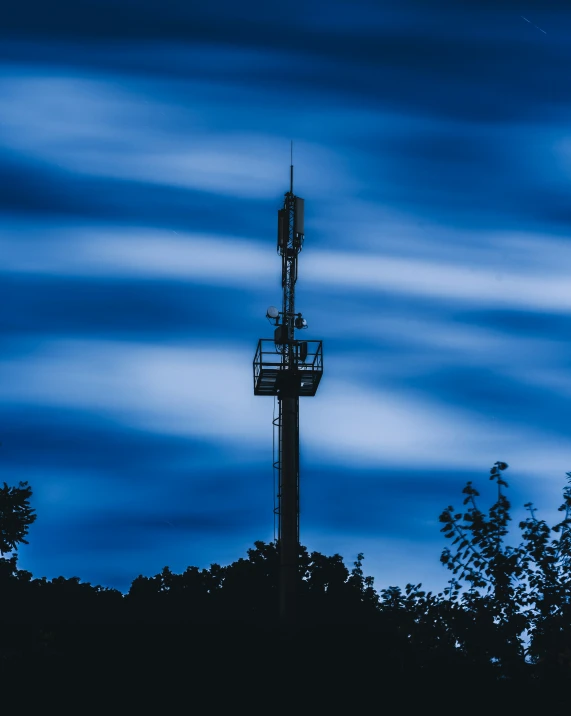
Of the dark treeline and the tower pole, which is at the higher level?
the tower pole

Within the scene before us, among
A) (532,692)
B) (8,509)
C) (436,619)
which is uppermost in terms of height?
(8,509)

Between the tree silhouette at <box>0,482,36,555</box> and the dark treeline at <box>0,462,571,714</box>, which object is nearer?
the dark treeline at <box>0,462,571,714</box>

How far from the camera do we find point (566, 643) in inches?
848

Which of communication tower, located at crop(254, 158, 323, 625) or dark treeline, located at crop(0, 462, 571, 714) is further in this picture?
communication tower, located at crop(254, 158, 323, 625)

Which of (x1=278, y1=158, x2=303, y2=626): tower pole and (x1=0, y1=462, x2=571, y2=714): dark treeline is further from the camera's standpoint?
(x1=278, y1=158, x2=303, y2=626): tower pole

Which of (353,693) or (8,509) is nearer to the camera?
(353,693)

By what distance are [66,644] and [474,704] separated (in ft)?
72.1

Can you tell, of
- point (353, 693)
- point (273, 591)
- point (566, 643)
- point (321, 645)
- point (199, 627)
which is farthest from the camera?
point (273, 591)

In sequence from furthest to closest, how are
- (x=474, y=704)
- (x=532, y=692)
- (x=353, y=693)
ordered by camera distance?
(x=353, y=693)
(x=474, y=704)
(x=532, y=692)

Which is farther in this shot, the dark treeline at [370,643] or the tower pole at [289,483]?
the tower pole at [289,483]

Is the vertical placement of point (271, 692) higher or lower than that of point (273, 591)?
lower

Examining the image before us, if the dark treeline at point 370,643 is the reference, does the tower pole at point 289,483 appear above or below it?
above

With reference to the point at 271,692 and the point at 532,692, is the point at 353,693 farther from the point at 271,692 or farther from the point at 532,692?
the point at 532,692

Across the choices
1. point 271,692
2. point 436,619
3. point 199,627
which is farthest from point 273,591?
point 436,619
